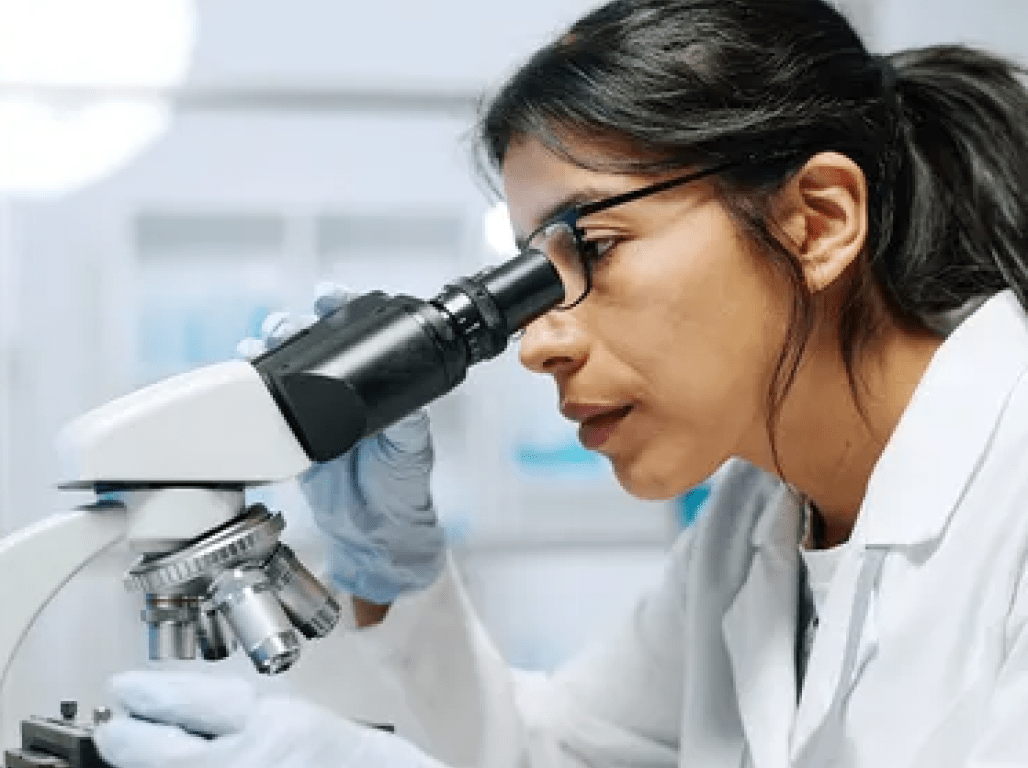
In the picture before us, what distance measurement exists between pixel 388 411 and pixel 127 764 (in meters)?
0.29

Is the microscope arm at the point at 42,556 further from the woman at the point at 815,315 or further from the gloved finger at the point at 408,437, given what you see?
the gloved finger at the point at 408,437

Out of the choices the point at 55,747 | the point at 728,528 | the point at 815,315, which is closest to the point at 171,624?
the point at 55,747

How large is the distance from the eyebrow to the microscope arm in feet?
1.39

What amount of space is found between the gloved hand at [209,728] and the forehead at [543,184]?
0.46m

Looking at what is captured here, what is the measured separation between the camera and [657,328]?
42.6 inches

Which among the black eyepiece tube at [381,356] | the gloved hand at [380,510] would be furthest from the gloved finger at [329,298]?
the black eyepiece tube at [381,356]

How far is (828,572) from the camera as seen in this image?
123cm

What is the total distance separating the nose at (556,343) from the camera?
3.59ft

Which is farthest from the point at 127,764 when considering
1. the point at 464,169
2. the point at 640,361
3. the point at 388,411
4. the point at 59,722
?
the point at 464,169

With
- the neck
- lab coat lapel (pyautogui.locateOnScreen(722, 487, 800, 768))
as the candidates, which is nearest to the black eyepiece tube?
the neck

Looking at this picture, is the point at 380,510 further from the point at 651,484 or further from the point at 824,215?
the point at 824,215

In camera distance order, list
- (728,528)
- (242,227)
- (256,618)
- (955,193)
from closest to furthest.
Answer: (256,618) < (955,193) < (728,528) < (242,227)

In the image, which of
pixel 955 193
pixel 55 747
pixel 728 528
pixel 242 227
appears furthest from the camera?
pixel 242 227

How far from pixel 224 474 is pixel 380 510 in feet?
1.59
